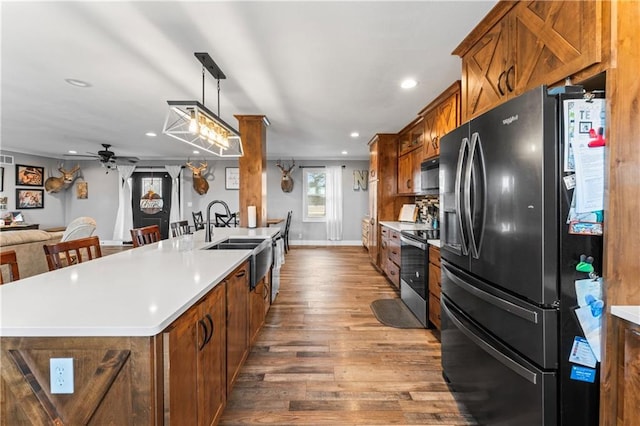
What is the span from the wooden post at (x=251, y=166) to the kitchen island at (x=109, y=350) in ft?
8.34

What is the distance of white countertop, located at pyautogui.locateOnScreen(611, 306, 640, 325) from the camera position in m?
1.01

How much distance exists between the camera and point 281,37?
202 centimetres

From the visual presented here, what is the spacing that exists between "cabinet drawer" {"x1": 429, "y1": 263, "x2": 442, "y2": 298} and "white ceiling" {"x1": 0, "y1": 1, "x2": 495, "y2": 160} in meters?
1.83

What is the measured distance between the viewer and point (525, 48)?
1.53 m

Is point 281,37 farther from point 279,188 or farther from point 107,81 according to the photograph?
point 279,188

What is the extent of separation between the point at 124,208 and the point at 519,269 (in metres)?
9.21

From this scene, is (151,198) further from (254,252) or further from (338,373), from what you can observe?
(338,373)

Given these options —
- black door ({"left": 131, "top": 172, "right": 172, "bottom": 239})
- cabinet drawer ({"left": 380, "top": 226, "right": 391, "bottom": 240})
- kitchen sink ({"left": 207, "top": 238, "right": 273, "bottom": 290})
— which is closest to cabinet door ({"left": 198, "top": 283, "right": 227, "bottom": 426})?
kitchen sink ({"left": 207, "top": 238, "right": 273, "bottom": 290})

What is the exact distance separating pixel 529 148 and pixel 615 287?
2.08ft

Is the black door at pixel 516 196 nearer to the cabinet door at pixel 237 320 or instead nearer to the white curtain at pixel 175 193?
the cabinet door at pixel 237 320

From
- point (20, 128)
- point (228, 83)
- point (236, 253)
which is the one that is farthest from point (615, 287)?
point (20, 128)

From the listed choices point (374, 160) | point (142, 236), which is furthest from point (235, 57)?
point (374, 160)

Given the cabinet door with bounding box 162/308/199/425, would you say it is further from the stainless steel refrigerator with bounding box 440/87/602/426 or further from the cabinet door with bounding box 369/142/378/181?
the cabinet door with bounding box 369/142/378/181

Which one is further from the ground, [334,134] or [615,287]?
[334,134]
